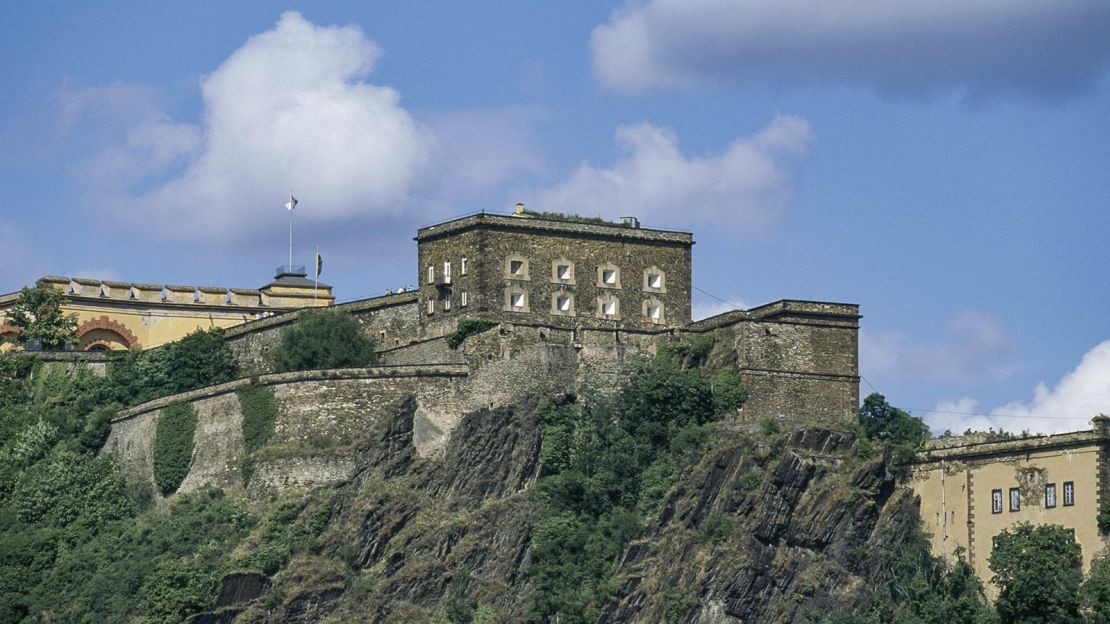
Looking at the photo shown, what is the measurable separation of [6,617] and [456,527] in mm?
20351

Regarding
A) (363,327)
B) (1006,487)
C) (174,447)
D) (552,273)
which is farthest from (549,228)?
(1006,487)

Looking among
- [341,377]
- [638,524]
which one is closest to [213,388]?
[341,377]

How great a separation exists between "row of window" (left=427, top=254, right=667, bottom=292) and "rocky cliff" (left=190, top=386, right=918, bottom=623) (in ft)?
22.4

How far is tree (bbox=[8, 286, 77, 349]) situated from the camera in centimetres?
13862

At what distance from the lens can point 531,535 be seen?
378ft

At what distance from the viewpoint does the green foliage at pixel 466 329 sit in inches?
4803

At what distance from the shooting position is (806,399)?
11800 centimetres

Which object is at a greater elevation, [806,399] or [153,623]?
[806,399]

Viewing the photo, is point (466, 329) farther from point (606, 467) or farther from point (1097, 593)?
point (1097, 593)

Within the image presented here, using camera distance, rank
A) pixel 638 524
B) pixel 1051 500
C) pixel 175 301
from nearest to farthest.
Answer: pixel 1051 500 < pixel 638 524 < pixel 175 301

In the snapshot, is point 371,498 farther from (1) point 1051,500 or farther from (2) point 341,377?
(1) point 1051,500

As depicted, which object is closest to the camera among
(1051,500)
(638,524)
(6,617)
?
(1051,500)

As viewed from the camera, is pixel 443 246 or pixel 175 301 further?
pixel 175 301

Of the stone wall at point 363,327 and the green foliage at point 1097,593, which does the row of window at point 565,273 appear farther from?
the green foliage at point 1097,593
